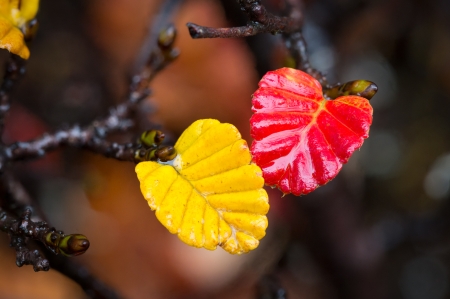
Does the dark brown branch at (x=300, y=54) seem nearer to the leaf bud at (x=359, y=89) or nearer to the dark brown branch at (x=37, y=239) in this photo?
the leaf bud at (x=359, y=89)

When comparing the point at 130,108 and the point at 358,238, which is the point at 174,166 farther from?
the point at 358,238

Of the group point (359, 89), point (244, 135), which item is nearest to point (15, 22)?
point (359, 89)

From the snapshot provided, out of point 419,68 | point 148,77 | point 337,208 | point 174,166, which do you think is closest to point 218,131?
point 174,166

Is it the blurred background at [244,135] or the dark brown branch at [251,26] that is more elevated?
the dark brown branch at [251,26]

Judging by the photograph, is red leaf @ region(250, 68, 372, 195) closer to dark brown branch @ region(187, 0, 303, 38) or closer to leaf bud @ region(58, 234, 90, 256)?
dark brown branch @ region(187, 0, 303, 38)

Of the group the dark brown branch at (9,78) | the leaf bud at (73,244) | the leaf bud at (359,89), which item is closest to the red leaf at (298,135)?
the leaf bud at (359,89)

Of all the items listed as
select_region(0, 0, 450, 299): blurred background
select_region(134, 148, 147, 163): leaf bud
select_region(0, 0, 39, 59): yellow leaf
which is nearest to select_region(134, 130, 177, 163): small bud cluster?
select_region(134, 148, 147, 163): leaf bud
